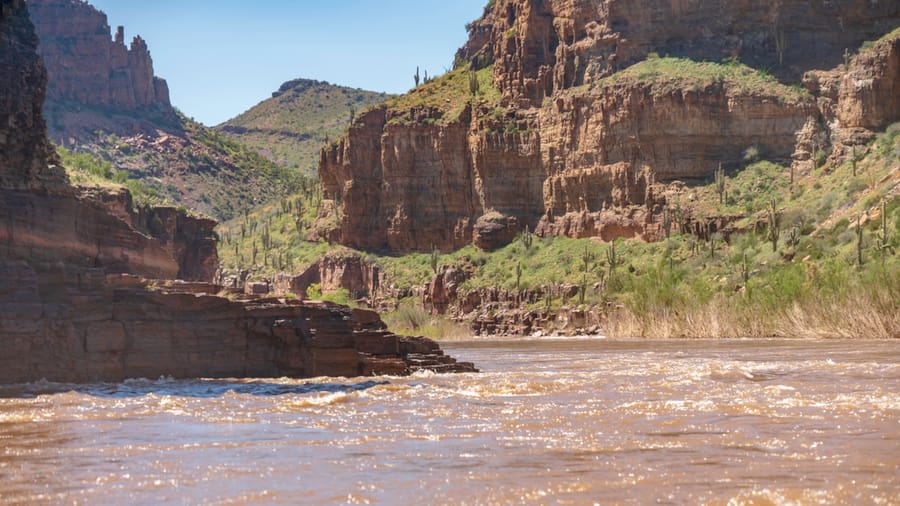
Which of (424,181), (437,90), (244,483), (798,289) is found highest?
(437,90)

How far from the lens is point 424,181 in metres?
120

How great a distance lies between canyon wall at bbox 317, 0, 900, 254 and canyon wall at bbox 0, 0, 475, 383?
233 ft

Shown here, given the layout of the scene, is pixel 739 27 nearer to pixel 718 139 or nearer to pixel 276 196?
pixel 718 139

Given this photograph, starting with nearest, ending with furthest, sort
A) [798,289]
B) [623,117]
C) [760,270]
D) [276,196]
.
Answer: [798,289] → [760,270] → [623,117] → [276,196]

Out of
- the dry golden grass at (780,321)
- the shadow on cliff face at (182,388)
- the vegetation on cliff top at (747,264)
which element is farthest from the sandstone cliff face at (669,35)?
the shadow on cliff face at (182,388)

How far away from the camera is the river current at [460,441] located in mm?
13492

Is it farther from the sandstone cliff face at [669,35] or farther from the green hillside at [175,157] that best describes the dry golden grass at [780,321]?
the green hillside at [175,157]

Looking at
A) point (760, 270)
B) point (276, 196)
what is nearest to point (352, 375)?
point (760, 270)

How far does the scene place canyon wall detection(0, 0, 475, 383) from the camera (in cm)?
2892

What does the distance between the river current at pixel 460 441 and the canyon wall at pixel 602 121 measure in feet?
242

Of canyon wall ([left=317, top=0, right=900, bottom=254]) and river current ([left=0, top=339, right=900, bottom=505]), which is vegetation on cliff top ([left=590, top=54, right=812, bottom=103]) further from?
river current ([left=0, top=339, right=900, bottom=505])

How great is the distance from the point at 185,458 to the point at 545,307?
267ft

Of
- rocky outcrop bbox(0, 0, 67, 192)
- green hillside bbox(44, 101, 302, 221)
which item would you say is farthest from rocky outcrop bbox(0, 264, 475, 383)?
green hillside bbox(44, 101, 302, 221)

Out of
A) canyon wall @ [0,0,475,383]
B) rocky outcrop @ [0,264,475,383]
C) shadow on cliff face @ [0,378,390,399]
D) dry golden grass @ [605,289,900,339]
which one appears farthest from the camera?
dry golden grass @ [605,289,900,339]
